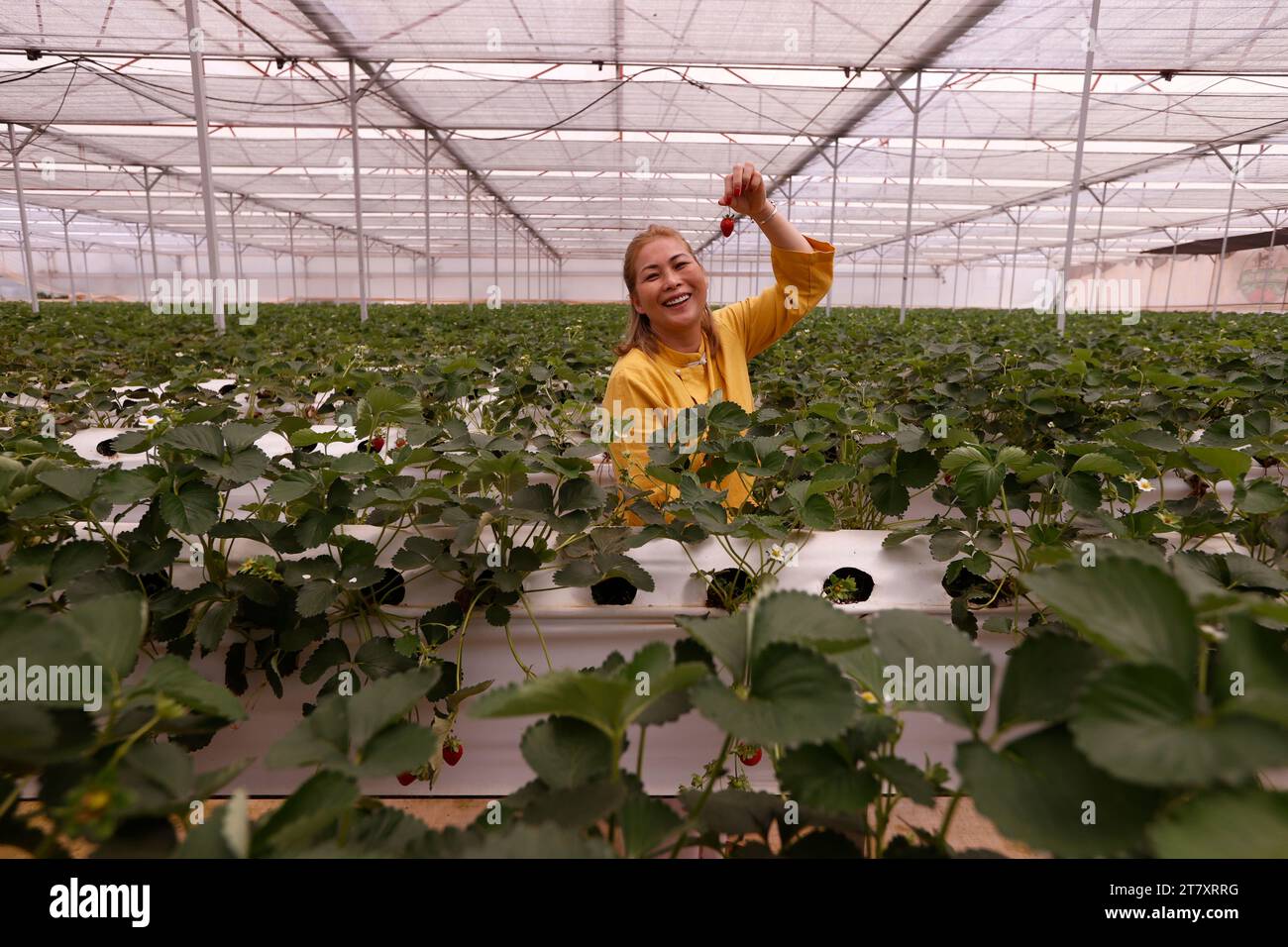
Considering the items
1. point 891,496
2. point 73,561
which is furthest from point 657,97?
point 73,561

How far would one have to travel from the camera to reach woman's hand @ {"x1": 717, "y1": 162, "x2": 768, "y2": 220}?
2123mm

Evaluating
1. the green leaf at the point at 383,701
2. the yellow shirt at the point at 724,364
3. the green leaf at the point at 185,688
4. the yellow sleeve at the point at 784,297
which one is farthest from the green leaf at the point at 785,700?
the yellow sleeve at the point at 784,297

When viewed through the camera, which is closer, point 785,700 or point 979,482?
point 785,700

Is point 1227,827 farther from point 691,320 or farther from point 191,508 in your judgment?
point 691,320

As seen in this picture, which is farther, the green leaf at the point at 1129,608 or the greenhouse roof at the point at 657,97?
the greenhouse roof at the point at 657,97

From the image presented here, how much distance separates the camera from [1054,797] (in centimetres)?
41

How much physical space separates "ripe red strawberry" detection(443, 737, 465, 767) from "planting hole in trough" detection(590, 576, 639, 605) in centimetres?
44

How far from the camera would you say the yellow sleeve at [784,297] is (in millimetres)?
2520

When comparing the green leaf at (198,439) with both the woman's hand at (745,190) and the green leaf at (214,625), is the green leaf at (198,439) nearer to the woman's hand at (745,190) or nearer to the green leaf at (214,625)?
the green leaf at (214,625)

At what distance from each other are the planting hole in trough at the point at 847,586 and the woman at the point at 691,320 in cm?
43

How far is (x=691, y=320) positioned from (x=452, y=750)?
4.92 ft

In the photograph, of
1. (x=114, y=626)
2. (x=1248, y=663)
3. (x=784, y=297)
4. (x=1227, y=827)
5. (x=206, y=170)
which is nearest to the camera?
(x=1227, y=827)

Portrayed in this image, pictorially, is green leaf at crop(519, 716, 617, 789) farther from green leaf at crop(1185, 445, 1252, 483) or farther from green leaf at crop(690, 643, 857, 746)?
green leaf at crop(1185, 445, 1252, 483)

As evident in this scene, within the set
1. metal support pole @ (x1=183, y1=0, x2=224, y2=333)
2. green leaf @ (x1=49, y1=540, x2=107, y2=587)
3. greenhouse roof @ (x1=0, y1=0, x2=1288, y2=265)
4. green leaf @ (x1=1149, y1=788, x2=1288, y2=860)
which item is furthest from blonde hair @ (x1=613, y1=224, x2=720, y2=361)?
greenhouse roof @ (x1=0, y1=0, x2=1288, y2=265)
